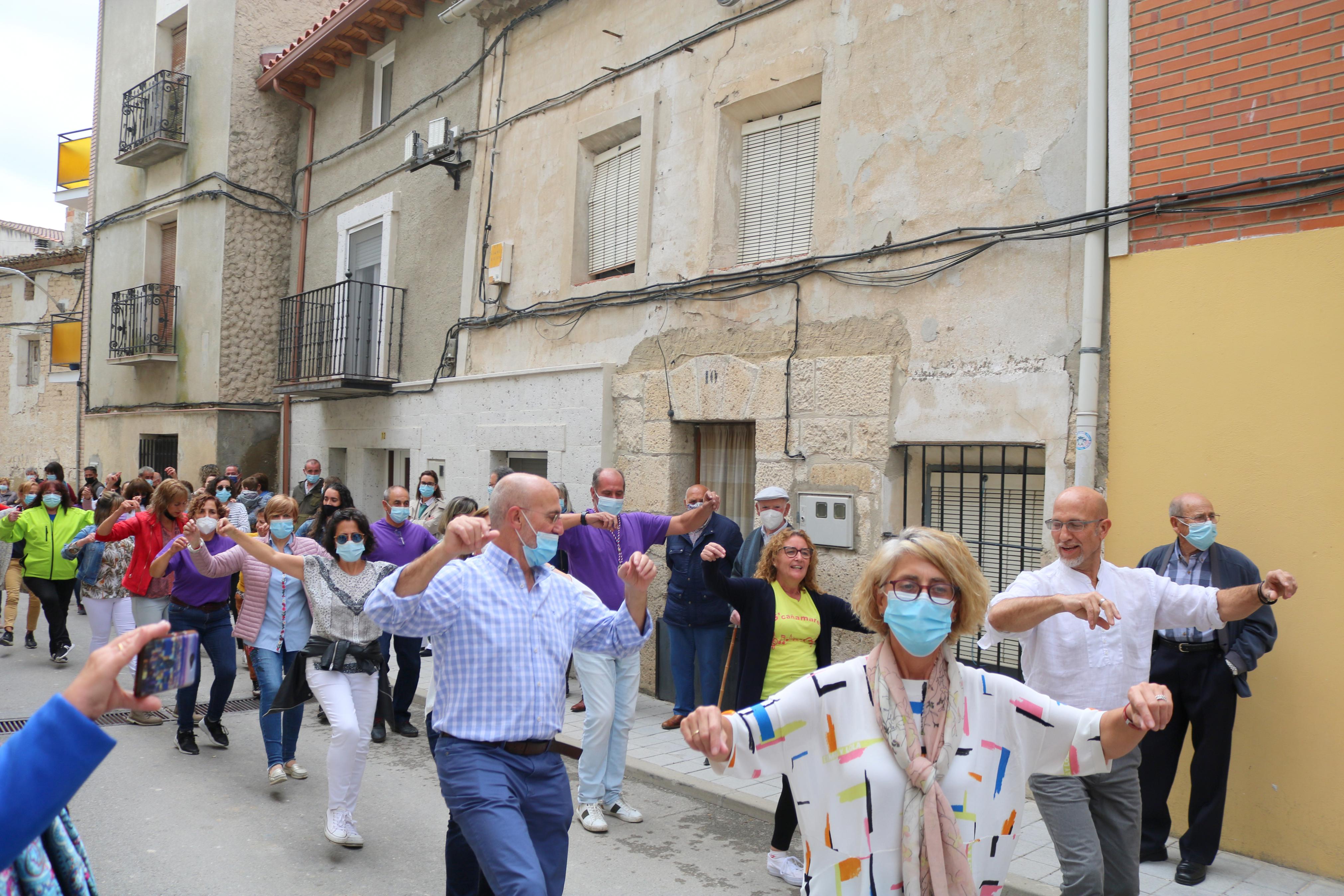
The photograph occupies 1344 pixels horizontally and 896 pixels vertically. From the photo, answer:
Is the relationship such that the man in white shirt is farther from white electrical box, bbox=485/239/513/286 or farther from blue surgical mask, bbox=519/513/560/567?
white electrical box, bbox=485/239/513/286

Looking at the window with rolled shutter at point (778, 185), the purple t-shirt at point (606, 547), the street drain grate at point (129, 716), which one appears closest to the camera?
the purple t-shirt at point (606, 547)

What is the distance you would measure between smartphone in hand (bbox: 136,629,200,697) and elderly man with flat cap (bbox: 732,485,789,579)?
16.0 ft

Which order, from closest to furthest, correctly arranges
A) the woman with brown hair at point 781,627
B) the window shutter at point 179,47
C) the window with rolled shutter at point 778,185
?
1. the woman with brown hair at point 781,627
2. the window with rolled shutter at point 778,185
3. the window shutter at point 179,47

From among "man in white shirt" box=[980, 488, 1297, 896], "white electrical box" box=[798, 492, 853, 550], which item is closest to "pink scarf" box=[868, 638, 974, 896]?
"man in white shirt" box=[980, 488, 1297, 896]

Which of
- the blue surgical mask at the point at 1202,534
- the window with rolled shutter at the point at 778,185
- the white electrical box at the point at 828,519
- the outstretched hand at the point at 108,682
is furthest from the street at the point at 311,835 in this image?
the window with rolled shutter at the point at 778,185

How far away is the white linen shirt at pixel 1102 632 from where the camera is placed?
11.9 ft

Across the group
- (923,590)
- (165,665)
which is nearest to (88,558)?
(165,665)

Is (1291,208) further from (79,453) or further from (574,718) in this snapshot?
(79,453)

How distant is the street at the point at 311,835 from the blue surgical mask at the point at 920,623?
2.69 m

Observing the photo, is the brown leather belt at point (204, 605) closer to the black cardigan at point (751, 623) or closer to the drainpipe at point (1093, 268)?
the black cardigan at point (751, 623)

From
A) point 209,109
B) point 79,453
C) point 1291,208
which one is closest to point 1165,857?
point 1291,208

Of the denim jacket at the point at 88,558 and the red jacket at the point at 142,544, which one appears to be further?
the denim jacket at the point at 88,558

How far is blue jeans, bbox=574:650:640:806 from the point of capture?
543 centimetres

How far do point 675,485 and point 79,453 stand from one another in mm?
15982
